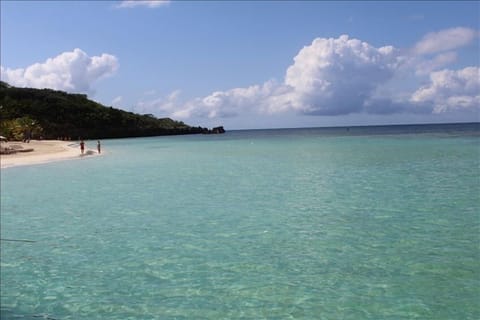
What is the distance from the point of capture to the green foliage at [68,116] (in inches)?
4631

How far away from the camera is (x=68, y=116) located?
130 m

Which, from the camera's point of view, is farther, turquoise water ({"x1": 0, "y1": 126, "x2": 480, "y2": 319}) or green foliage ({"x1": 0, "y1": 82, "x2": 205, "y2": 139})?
green foliage ({"x1": 0, "y1": 82, "x2": 205, "y2": 139})

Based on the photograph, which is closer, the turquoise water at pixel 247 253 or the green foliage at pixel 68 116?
the turquoise water at pixel 247 253

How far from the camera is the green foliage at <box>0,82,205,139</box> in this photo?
386ft

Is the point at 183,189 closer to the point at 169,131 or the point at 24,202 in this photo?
the point at 24,202

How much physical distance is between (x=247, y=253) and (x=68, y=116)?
129m

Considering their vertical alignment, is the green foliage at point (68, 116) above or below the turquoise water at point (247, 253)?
above

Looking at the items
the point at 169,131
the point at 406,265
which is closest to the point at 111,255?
the point at 406,265

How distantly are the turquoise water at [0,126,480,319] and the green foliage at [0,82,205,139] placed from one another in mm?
92121

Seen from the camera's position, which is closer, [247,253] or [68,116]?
[247,253]

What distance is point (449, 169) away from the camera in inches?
1084

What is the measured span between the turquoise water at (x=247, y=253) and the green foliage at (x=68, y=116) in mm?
92121

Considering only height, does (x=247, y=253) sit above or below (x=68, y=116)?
below

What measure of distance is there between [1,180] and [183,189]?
501 inches
